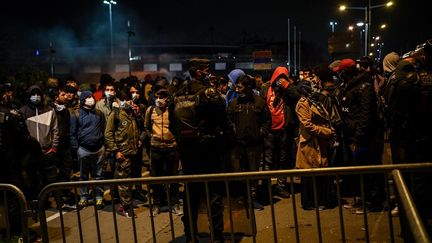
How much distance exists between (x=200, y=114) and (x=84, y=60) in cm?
5943

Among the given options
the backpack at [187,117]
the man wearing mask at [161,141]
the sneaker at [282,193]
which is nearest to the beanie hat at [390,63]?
the sneaker at [282,193]

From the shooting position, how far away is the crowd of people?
5570 millimetres

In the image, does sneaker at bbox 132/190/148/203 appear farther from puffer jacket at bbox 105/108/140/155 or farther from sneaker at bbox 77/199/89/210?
puffer jacket at bbox 105/108/140/155

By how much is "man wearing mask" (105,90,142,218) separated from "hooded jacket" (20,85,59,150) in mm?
1027

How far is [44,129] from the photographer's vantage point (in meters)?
7.62

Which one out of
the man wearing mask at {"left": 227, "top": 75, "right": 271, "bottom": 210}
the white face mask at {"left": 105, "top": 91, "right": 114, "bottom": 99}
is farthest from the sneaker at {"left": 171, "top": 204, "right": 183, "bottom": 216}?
the white face mask at {"left": 105, "top": 91, "right": 114, "bottom": 99}

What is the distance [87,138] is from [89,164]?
20.1 inches

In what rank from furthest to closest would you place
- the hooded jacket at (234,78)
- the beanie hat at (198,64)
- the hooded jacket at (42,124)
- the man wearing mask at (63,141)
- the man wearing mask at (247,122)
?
1. the man wearing mask at (63,141)
2. the hooded jacket at (42,124)
3. the hooded jacket at (234,78)
4. the man wearing mask at (247,122)
5. the beanie hat at (198,64)

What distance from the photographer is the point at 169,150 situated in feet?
24.0

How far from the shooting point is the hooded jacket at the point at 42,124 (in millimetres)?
7582

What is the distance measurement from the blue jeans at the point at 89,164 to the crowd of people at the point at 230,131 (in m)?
0.02

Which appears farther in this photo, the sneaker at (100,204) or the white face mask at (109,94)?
the white face mask at (109,94)

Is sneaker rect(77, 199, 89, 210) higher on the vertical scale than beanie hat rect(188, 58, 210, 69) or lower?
lower

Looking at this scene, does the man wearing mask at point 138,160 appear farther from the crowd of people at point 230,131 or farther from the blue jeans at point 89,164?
the blue jeans at point 89,164
